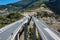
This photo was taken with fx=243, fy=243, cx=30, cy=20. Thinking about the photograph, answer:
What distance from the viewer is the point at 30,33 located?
77.8 metres

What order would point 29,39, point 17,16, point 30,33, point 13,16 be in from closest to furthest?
point 29,39 → point 30,33 → point 13,16 → point 17,16

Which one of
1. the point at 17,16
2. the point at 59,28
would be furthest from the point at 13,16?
the point at 59,28

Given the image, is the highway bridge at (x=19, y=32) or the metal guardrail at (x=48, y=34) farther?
the metal guardrail at (x=48, y=34)

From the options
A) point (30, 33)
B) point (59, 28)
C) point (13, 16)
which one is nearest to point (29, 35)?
point (30, 33)

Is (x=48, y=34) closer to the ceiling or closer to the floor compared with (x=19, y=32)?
closer to the ceiling

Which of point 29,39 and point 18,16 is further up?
point 29,39

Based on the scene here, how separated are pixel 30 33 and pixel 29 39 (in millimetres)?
5470

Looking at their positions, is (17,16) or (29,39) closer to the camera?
(29,39)

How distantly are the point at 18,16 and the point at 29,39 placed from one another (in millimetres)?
110091

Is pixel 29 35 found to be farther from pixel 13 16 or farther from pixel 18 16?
pixel 18 16

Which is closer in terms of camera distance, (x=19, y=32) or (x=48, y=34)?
(x=48, y=34)

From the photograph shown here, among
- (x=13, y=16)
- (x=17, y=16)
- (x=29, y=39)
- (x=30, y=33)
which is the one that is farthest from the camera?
(x=17, y=16)

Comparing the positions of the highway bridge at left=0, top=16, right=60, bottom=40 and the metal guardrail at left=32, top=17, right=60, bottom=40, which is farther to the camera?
the metal guardrail at left=32, top=17, right=60, bottom=40

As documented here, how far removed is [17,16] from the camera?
589 feet
